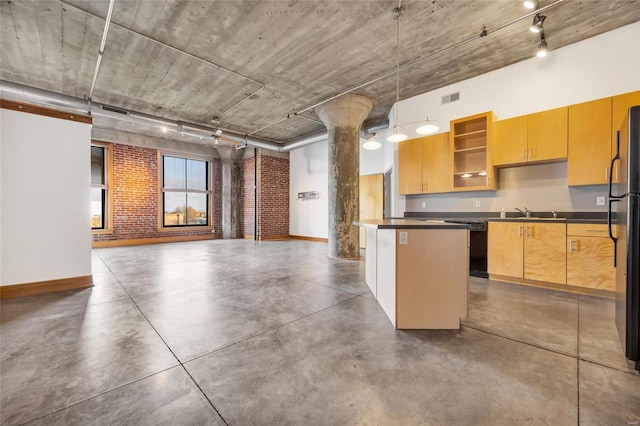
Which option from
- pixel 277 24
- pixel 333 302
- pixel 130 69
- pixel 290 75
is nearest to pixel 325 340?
pixel 333 302

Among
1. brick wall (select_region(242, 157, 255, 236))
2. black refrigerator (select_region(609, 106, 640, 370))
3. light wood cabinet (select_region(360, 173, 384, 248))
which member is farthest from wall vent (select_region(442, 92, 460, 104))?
brick wall (select_region(242, 157, 255, 236))

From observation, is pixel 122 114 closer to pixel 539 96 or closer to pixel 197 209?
pixel 197 209

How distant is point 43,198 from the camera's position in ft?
11.3

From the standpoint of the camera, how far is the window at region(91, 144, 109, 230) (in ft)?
26.9

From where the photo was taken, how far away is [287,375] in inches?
68.2

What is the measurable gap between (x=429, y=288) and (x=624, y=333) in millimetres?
1325

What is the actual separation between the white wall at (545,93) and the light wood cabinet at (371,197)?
216cm

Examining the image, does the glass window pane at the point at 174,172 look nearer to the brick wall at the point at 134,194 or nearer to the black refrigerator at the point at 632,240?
the brick wall at the point at 134,194

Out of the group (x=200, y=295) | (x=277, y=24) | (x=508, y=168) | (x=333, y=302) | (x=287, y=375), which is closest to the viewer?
(x=287, y=375)

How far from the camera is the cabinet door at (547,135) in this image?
12.3 ft

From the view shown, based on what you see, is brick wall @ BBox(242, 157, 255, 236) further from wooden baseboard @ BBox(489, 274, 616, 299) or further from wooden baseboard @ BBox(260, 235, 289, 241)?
wooden baseboard @ BBox(489, 274, 616, 299)

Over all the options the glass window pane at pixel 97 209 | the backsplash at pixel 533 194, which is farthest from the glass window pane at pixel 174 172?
→ the backsplash at pixel 533 194

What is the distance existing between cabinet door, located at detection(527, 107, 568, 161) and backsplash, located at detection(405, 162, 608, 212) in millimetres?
343

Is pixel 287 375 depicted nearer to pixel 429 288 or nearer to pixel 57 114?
pixel 429 288
